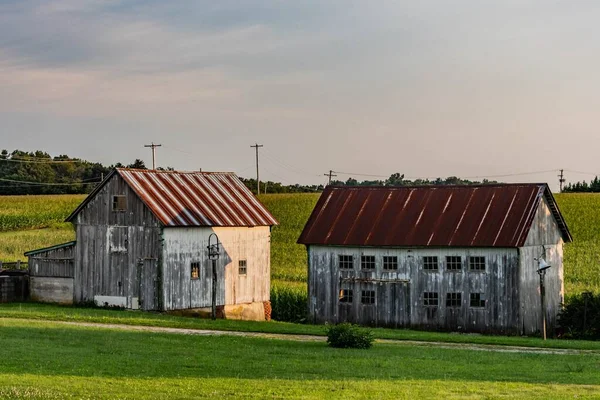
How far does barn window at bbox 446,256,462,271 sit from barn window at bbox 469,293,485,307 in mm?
1575

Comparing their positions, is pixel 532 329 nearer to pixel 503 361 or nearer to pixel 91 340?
pixel 503 361

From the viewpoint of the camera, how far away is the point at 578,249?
8325 centimetres

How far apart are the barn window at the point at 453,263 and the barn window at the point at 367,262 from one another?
4178 mm

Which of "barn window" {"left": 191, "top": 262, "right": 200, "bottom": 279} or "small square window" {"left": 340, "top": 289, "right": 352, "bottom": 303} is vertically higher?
"barn window" {"left": 191, "top": 262, "right": 200, "bottom": 279}

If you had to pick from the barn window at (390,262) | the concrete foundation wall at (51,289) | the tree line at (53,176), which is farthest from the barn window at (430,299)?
the tree line at (53,176)

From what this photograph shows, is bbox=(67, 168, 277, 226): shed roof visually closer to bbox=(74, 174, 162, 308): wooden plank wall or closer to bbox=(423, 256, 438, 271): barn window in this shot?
bbox=(74, 174, 162, 308): wooden plank wall

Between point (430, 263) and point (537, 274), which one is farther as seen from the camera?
point (430, 263)

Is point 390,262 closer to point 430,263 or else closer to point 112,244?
point 430,263

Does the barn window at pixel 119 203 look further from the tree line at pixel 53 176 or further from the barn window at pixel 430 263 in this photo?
the tree line at pixel 53 176

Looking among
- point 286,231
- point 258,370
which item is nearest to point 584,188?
point 286,231

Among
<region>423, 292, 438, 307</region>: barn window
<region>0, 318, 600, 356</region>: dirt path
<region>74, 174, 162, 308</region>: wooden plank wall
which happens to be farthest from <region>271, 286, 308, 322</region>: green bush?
<region>0, 318, 600, 356</region>: dirt path

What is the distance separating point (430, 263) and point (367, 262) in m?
3.58

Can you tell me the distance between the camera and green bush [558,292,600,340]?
1905 inches

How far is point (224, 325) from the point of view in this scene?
44.3m
